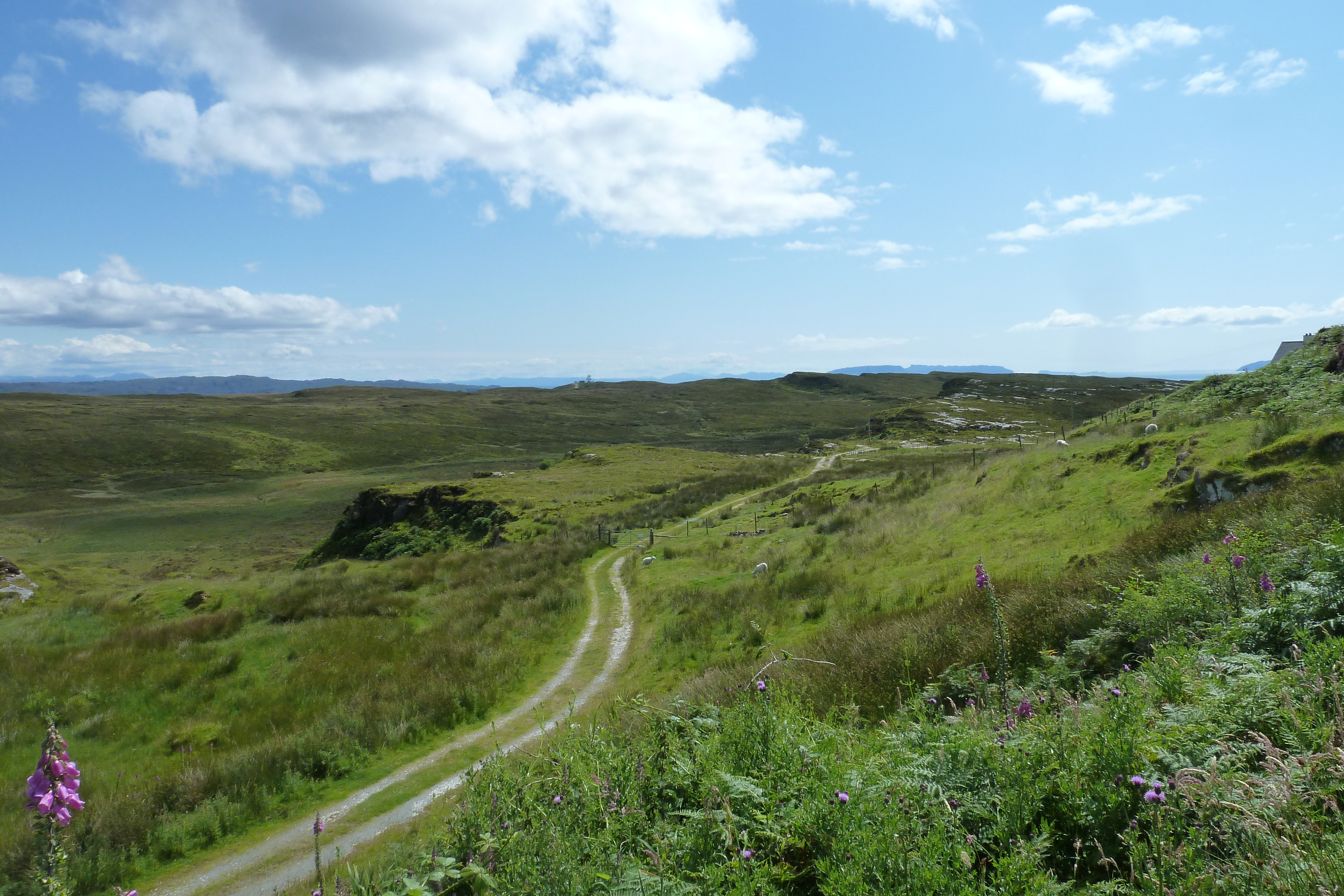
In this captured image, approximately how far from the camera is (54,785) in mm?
3334

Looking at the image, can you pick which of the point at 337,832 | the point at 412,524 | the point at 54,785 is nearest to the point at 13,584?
the point at 412,524

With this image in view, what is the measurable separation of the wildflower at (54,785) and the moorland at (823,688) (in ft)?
6.00

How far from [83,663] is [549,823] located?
16.2 m

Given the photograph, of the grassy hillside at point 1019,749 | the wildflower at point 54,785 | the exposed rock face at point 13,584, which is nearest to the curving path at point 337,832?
the grassy hillside at point 1019,749

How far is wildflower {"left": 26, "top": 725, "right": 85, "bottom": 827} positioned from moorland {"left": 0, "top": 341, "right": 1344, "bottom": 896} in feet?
6.00

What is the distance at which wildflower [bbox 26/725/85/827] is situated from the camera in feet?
10.4

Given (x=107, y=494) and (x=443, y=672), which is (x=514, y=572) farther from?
(x=107, y=494)

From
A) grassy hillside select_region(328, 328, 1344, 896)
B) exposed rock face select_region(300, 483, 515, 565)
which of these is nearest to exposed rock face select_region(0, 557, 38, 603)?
exposed rock face select_region(300, 483, 515, 565)

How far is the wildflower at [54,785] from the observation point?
318 cm

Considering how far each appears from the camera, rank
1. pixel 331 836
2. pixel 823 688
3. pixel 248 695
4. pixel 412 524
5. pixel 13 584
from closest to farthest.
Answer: pixel 823 688 → pixel 331 836 → pixel 248 695 → pixel 13 584 → pixel 412 524

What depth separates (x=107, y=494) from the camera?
303 feet

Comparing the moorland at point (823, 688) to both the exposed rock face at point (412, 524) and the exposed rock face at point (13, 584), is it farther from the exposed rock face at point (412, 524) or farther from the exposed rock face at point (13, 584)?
the exposed rock face at point (412, 524)

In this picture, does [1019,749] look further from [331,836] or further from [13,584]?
[13,584]

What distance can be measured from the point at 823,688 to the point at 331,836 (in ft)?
22.7
